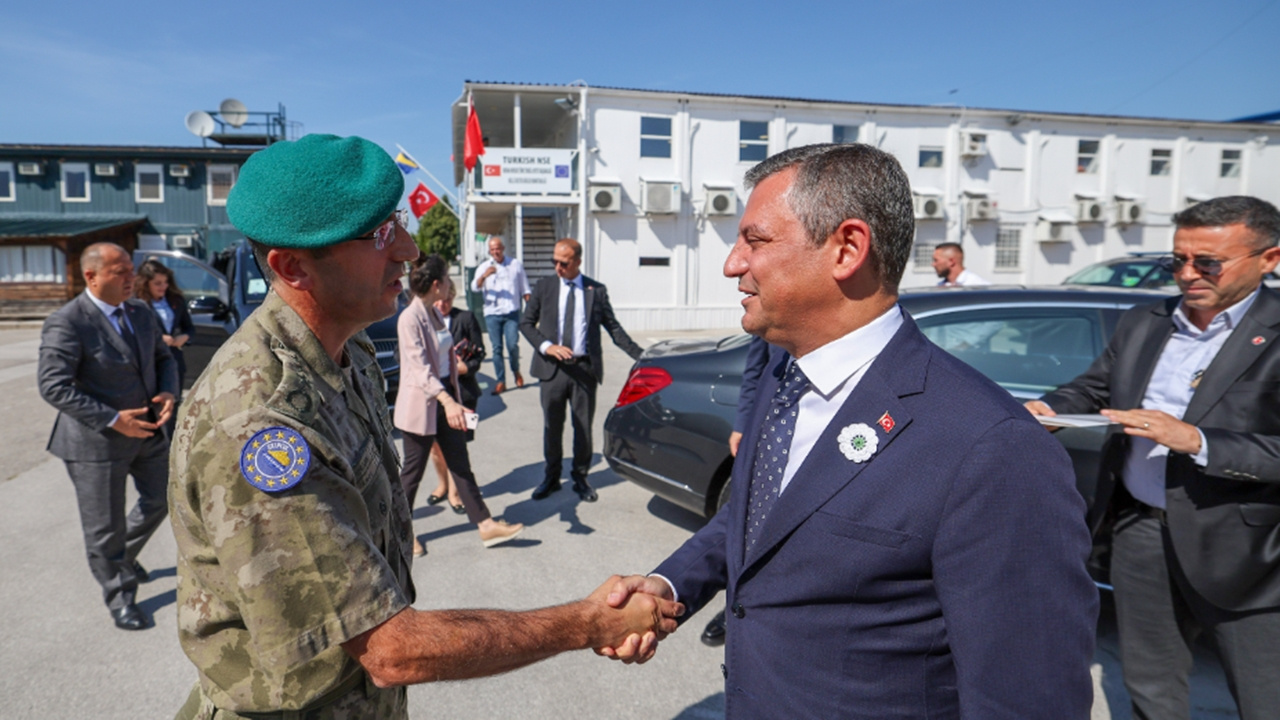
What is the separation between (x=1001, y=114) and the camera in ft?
70.0

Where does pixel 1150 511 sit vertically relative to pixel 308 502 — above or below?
below

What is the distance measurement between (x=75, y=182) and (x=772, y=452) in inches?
1347

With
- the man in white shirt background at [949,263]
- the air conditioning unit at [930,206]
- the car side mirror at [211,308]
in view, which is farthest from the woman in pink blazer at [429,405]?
the air conditioning unit at [930,206]

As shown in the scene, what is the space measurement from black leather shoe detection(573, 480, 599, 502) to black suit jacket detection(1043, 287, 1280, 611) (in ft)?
13.6

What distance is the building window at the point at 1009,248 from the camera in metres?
22.0

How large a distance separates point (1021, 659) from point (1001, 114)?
23.9 metres

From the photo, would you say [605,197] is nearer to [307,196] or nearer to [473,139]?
[473,139]

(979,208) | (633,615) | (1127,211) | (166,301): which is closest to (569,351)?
(166,301)

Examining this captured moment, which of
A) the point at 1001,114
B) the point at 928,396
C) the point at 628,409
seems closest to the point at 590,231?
the point at 1001,114

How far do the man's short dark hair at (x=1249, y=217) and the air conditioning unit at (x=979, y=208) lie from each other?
20487 millimetres

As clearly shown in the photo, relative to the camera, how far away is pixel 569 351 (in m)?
5.90

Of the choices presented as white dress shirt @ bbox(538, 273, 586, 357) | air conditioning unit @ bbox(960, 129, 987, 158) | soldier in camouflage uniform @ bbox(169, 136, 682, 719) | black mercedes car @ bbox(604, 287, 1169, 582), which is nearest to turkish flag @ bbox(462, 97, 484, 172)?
white dress shirt @ bbox(538, 273, 586, 357)

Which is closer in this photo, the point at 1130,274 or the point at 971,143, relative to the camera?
the point at 1130,274

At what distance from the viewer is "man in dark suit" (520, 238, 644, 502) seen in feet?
19.5
